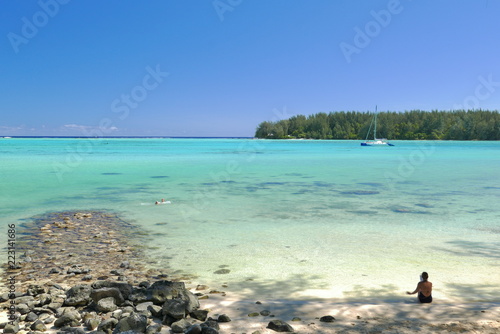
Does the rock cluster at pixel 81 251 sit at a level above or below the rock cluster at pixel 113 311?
below

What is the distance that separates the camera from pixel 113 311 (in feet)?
17.1

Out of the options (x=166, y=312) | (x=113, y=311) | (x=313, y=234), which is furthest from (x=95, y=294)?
(x=313, y=234)

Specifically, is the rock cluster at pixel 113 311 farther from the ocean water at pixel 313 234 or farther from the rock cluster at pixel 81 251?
the ocean water at pixel 313 234

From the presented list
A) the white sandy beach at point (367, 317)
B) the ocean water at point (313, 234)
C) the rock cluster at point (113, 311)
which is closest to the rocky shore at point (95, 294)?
the rock cluster at point (113, 311)

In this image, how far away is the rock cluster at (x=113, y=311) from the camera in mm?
4621

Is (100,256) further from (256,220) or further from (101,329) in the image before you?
(256,220)

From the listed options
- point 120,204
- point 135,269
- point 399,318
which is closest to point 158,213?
point 120,204

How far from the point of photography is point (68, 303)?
17.7 ft

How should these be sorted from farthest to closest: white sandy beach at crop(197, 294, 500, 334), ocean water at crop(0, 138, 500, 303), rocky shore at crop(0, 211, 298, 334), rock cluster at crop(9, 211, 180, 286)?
rock cluster at crop(9, 211, 180, 286) < ocean water at crop(0, 138, 500, 303) < rocky shore at crop(0, 211, 298, 334) < white sandy beach at crop(197, 294, 500, 334)

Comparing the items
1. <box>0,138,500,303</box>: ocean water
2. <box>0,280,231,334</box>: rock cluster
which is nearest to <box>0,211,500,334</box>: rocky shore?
<box>0,280,231,334</box>: rock cluster

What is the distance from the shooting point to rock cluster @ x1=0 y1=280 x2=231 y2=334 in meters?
4.62

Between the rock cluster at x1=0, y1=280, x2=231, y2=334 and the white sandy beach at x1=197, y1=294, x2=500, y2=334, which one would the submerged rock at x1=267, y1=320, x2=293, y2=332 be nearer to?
the white sandy beach at x1=197, y1=294, x2=500, y2=334

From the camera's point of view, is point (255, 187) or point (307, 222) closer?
point (307, 222)

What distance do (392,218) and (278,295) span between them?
835cm
